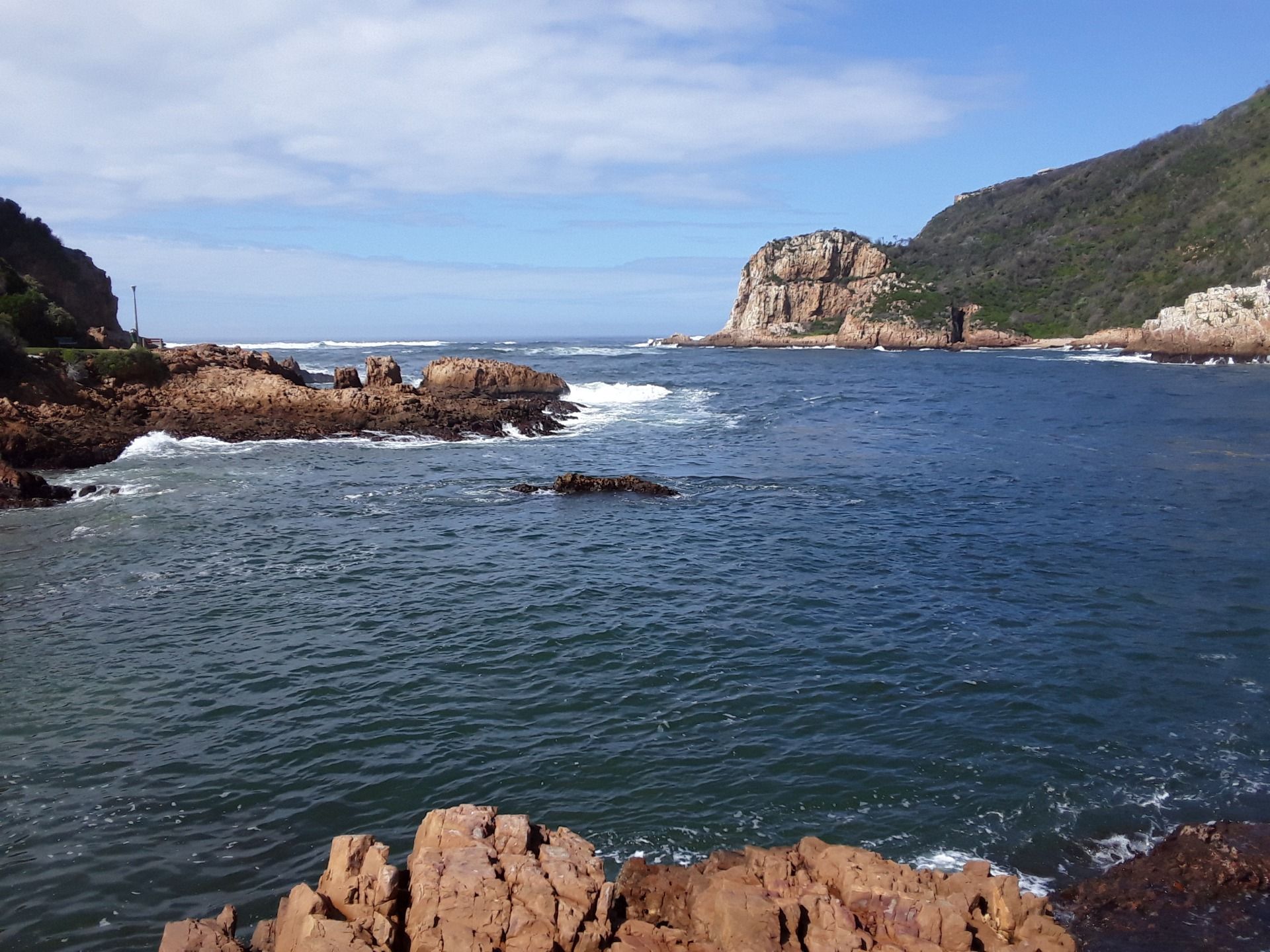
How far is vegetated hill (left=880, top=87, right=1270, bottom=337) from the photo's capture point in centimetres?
9762

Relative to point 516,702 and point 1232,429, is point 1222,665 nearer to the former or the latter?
point 516,702

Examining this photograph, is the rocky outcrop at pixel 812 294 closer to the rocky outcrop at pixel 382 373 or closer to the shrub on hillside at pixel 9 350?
the rocky outcrop at pixel 382 373

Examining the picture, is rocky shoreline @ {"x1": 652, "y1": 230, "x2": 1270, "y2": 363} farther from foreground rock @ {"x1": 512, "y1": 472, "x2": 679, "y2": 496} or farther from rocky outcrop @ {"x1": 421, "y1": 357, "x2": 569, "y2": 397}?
foreground rock @ {"x1": 512, "y1": 472, "x2": 679, "y2": 496}

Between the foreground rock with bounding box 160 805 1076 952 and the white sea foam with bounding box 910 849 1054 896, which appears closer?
the foreground rock with bounding box 160 805 1076 952

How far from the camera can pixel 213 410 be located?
36.3 m

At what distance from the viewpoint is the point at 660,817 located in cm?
948

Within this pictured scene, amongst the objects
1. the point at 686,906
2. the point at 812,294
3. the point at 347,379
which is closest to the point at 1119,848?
the point at 686,906

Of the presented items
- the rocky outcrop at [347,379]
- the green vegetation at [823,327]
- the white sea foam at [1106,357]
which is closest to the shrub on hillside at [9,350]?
the rocky outcrop at [347,379]

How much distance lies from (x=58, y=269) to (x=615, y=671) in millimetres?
56854

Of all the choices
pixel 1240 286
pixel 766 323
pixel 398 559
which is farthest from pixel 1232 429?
pixel 766 323

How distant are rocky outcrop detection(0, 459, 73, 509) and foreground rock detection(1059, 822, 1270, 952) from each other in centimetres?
2522

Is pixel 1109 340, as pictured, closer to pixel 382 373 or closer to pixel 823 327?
pixel 823 327

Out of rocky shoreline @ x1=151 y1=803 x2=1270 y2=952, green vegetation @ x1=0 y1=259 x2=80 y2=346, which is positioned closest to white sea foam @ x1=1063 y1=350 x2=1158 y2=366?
green vegetation @ x1=0 y1=259 x2=80 y2=346

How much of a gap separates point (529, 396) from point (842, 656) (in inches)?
1572
